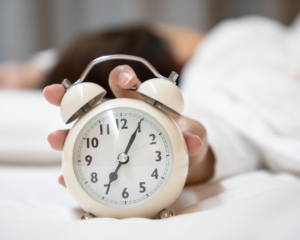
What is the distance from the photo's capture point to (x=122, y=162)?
0.43m

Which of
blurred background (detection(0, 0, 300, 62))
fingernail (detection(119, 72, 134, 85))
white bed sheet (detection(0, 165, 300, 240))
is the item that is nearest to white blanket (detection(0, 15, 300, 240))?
white bed sheet (detection(0, 165, 300, 240))

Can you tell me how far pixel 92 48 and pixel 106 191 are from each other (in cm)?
112

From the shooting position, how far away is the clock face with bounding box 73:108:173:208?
43 centimetres

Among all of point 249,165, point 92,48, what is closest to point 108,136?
point 249,165

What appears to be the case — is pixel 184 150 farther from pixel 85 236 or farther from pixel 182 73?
pixel 182 73

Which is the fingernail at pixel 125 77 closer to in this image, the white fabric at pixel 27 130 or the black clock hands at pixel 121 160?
the black clock hands at pixel 121 160

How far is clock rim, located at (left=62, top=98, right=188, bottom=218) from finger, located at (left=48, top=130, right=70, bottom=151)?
1.4 inches

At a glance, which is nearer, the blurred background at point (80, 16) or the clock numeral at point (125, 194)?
the clock numeral at point (125, 194)

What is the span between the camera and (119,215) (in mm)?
438

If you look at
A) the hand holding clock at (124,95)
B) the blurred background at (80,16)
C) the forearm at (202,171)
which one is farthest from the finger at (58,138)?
the blurred background at (80,16)

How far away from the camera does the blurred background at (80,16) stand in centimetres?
232

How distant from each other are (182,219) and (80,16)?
2.31 m

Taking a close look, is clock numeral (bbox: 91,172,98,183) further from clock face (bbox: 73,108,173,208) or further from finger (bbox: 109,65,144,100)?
finger (bbox: 109,65,144,100)

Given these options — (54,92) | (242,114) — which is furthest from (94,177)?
(242,114)
